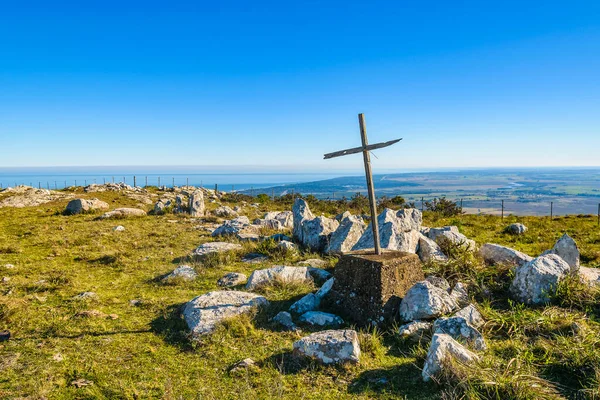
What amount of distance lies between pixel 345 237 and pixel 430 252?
278 centimetres

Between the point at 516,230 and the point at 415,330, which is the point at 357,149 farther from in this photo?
the point at 516,230

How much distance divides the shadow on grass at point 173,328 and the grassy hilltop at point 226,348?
0.02 metres

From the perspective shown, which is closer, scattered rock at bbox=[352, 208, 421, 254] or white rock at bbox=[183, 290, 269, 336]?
white rock at bbox=[183, 290, 269, 336]

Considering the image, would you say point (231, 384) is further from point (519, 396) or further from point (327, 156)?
point (327, 156)

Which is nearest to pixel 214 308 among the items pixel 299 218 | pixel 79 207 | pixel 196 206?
pixel 299 218

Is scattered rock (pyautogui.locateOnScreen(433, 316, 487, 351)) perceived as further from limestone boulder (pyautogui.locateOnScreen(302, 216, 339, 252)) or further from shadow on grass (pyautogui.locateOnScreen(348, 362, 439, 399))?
limestone boulder (pyautogui.locateOnScreen(302, 216, 339, 252))

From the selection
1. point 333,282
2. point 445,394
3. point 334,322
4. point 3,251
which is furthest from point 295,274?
point 3,251

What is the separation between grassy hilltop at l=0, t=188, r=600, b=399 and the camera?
466 cm

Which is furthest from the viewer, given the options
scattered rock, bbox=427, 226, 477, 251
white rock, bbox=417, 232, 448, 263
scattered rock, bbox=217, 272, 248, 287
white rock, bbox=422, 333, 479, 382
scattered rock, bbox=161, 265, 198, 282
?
scattered rock, bbox=427, 226, 477, 251

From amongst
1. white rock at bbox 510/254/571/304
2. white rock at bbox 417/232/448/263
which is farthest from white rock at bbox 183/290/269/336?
white rock at bbox 510/254/571/304

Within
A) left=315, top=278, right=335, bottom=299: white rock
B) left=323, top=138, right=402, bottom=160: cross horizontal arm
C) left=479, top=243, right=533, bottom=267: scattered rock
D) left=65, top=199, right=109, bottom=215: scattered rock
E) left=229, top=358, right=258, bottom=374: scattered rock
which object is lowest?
left=229, top=358, right=258, bottom=374: scattered rock

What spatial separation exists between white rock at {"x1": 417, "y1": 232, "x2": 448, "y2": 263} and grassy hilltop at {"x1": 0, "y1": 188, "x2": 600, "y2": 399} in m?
0.73

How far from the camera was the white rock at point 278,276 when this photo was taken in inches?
349

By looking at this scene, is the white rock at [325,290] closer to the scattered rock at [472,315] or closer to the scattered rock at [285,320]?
the scattered rock at [285,320]
